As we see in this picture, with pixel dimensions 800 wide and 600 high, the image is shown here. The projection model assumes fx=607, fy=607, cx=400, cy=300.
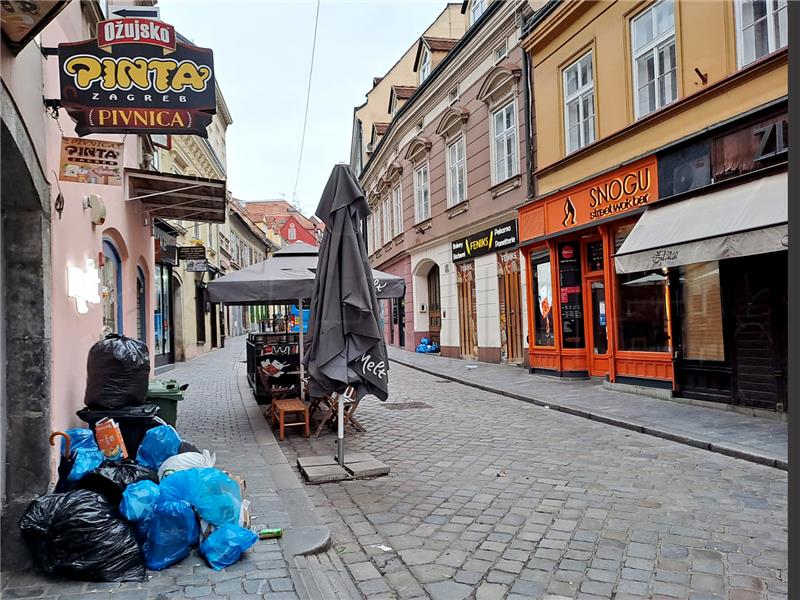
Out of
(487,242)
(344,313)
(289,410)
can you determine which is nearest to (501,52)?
(487,242)

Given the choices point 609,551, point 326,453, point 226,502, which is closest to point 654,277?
point 326,453

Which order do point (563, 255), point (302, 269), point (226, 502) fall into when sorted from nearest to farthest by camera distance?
1. point (226, 502)
2. point (302, 269)
3. point (563, 255)

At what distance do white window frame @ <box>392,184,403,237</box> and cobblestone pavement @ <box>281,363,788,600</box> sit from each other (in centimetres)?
1858

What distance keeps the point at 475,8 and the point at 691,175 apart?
39.0 feet

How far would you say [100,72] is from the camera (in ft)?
15.8

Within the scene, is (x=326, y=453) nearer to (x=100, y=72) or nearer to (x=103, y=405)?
(x=103, y=405)

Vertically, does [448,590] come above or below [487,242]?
below

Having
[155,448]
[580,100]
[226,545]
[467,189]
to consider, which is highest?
[580,100]

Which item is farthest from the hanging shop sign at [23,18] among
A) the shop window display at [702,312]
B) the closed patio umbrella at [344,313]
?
the shop window display at [702,312]

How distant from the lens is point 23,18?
3.29 meters

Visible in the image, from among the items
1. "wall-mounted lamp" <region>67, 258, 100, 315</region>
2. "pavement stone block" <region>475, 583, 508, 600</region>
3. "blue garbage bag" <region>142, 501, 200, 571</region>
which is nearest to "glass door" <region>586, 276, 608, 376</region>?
"wall-mounted lamp" <region>67, 258, 100, 315</region>

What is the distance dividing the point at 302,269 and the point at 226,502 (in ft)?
16.6

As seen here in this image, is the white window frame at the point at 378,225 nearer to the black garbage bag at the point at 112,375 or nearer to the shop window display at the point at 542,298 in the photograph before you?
the shop window display at the point at 542,298

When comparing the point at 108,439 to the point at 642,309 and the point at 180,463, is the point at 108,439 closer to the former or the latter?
the point at 180,463
